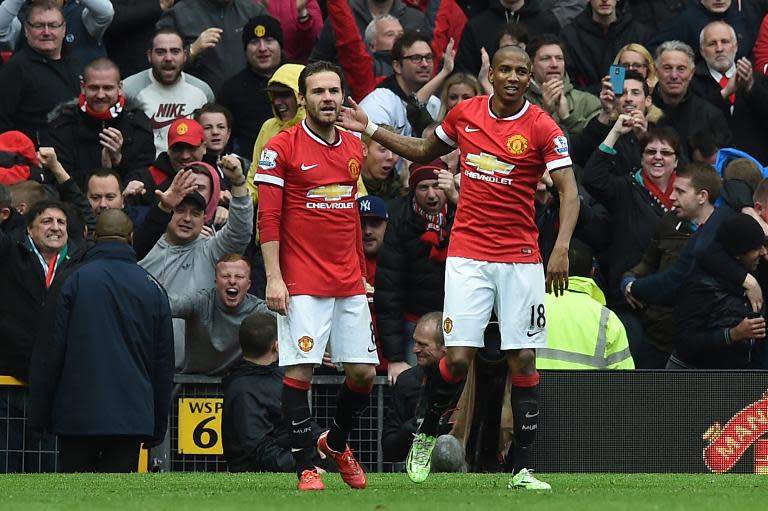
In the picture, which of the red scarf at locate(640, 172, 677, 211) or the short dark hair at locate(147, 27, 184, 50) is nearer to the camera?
the red scarf at locate(640, 172, 677, 211)

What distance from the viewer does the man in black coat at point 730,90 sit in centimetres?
1639

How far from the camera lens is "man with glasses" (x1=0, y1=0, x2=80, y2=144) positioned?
16.1 m

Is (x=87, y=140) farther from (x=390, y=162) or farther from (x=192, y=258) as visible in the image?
(x=390, y=162)

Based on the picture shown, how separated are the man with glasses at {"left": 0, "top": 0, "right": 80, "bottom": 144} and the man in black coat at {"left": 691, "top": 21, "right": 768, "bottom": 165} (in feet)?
21.1

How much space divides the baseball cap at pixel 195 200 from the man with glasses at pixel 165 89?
2516 millimetres

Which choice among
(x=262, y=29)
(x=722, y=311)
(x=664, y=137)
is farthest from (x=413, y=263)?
(x=262, y=29)

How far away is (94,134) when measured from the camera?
1548cm

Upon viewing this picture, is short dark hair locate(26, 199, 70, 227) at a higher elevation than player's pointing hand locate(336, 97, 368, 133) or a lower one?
lower

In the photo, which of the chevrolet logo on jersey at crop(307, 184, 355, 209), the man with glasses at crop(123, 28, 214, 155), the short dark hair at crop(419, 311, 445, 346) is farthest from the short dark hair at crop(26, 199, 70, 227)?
the chevrolet logo on jersey at crop(307, 184, 355, 209)

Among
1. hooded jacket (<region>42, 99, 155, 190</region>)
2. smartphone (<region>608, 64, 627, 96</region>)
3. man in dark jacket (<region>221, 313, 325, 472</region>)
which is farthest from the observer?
hooded jacket (<region>42, 99, 155, 190</region>)

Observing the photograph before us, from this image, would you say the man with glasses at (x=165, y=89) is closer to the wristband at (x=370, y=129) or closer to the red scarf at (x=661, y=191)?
the red scarf at (x=661, y=191)

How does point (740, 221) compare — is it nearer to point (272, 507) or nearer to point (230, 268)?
point (230, 268)

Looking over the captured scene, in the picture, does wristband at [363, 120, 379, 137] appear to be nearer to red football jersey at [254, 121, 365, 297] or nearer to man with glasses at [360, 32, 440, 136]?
red football jersey at [254, 121, 365, 297]

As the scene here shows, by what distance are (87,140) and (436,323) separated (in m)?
4.91
